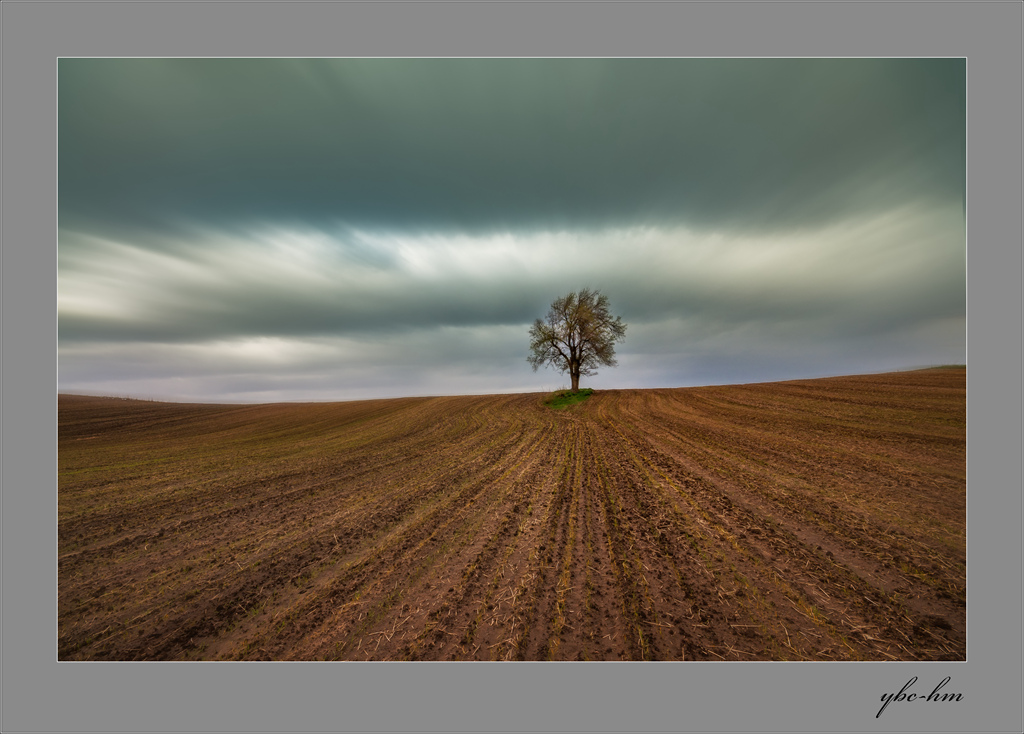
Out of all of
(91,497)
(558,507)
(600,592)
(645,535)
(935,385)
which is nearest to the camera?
(600,592)

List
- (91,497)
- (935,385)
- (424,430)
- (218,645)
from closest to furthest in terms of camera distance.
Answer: (218,645) → (91,497) → (935,385) → (424,430)

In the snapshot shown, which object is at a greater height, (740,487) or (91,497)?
(740,487)

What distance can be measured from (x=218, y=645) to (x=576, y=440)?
10.9m

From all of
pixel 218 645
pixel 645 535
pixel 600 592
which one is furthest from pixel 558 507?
pixel 218 645

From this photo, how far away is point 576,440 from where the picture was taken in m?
12.5

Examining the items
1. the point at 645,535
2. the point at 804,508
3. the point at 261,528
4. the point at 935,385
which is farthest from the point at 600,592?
the point at 935,385

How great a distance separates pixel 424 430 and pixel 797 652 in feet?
52.0

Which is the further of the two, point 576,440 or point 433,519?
point 576,440

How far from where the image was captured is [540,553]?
469 cm

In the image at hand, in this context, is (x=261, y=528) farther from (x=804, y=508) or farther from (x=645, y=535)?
(x=804, y=508)

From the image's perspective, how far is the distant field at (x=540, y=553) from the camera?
325 cm

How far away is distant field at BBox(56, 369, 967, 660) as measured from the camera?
128 inches

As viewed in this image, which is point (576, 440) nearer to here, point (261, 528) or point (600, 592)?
point (600, 592)

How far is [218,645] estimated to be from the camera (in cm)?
335
